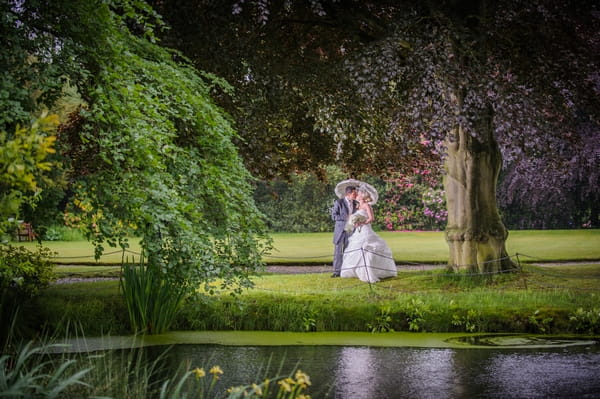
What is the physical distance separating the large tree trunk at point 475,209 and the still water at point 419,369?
13.6 ft

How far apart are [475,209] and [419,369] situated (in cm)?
615

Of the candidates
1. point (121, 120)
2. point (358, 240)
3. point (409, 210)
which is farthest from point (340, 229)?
point (409, 210)

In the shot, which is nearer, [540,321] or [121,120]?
[121,120]

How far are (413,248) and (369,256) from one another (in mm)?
9461

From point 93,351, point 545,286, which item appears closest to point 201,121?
point 93,351

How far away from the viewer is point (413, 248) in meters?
22.3

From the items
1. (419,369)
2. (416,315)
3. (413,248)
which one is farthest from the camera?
(413,248)

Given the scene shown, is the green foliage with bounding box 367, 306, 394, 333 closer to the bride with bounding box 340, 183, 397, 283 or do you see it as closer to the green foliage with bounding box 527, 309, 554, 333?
the green foliage with bounding box 527, 309, 554, 333

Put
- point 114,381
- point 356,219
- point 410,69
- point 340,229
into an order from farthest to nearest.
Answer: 1. point 340,229
2. point 356,219
3. point 410,69
4. point 114,381

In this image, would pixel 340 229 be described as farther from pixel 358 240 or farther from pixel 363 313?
pixel 363 313

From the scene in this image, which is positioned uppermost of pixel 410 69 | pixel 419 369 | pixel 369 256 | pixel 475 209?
pixel 410 69

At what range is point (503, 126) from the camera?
10.5m

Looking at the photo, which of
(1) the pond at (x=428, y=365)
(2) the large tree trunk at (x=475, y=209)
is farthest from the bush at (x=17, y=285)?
(2) the large tree trunk at (x=475, y=209)

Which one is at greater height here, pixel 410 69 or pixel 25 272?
pixel 410 69
